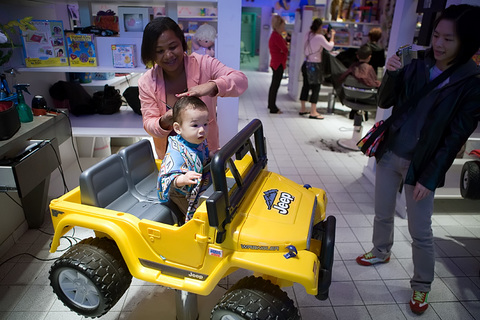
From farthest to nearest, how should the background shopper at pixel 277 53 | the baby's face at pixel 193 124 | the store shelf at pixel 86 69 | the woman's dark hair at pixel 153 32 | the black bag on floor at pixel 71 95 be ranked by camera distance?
the background shopper at pixel 277 53
the black bag on floor at pixel 71 95
the store shelf at pixel 86 69
the woman's dark hair at pixel 153 32
the baby's face at pixel 193 124

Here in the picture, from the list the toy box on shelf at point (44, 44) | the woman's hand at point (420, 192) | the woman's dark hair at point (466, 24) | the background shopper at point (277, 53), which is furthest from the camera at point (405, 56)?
the background shopper at point (277, 53)

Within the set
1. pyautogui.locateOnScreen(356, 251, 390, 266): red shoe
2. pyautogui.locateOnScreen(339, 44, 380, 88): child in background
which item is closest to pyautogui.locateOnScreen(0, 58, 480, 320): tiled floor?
pyautogui.locateOnScreen(356, 251, 390, 266): red shoe

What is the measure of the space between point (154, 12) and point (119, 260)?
2.67 meters

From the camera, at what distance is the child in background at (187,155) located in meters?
1.46

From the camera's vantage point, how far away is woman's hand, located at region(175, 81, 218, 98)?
61.9 inches

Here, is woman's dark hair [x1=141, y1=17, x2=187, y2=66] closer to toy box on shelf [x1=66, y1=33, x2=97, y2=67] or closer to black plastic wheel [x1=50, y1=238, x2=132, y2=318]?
black plastic wheel [x1=50, y1=238, x2=132, y2=318]

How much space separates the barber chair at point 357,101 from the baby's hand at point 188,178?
3.58 m

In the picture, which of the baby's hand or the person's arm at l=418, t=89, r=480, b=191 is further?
the person's arm at l=418, t=89, r=480, b=191

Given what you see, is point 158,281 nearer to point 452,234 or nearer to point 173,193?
point 173,193

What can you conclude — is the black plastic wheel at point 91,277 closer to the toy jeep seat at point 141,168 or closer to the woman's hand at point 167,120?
the toy jeep seat at point 141,168

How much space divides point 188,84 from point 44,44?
1645 mm

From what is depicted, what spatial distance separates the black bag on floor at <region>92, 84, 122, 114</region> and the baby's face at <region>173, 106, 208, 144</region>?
2.23 meters

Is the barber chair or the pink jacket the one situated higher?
the pink jacket

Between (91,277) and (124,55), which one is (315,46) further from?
(91,277)
